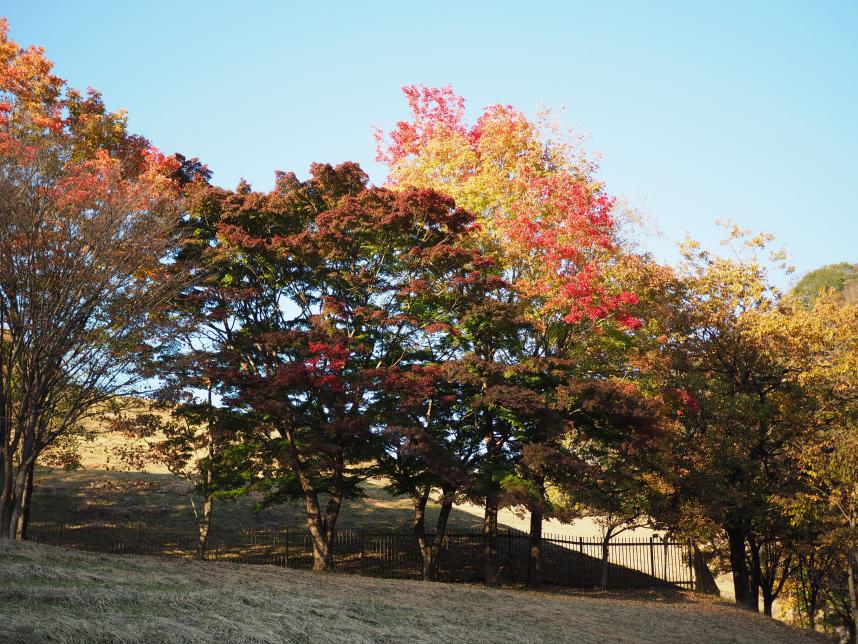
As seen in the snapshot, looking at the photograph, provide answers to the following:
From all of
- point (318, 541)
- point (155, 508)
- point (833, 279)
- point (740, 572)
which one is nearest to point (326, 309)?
point (318, 541)

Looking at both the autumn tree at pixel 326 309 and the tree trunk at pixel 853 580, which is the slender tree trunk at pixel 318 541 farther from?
the tree trunk at pixel 853 580

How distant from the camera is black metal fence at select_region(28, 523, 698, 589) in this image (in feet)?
74.0

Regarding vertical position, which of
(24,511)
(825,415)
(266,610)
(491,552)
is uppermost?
(825,415)

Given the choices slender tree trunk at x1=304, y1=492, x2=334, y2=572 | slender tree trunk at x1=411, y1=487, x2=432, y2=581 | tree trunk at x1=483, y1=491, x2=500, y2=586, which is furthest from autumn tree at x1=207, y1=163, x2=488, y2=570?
tree trunk at x1=483, y1=491, x2=500, y2=586

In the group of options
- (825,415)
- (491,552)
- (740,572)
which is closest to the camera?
(825,415)

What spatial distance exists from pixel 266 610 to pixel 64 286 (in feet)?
25.4

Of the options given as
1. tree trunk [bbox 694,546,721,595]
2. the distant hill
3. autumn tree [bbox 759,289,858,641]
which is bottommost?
tree trunk [bbox 694,546,721,595]

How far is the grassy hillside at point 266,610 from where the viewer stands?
8.15 metres

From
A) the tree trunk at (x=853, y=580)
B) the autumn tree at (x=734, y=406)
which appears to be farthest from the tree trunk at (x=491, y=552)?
the tree trunk at (x=853, y=580)

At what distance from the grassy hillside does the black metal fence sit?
752 cm

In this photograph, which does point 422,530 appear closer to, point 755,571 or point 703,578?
point 755,571

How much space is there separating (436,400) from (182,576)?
32.1 feet

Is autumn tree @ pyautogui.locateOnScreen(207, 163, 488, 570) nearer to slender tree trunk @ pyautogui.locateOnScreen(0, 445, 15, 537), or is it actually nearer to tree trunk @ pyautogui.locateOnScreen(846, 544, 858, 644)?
slender tree trunk @ pyautogui.locateOnScreen(0, 445, 15, 537)

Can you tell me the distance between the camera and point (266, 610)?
1007cm
